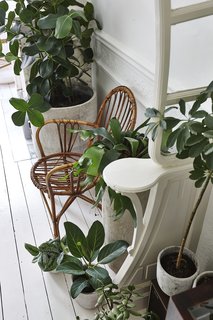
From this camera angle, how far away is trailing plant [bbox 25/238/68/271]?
1534mm

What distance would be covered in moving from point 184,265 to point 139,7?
4.05ft

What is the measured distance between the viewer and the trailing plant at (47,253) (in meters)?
1.53

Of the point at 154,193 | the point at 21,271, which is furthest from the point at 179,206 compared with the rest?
the point at 21,271

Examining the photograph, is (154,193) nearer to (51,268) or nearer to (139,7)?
(51,268)

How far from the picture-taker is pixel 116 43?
187 cm

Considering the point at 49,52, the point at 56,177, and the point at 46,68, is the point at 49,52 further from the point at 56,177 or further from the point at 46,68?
the point at 56,177

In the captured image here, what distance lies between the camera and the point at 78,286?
49.8 inches

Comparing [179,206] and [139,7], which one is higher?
[139,7]

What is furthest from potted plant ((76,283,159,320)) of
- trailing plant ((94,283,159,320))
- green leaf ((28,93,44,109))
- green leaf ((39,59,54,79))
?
green leaf ((39,59,54,79))

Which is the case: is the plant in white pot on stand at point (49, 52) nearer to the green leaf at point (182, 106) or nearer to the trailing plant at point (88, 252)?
the trailing plant at point (88, 252)

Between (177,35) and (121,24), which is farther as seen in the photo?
(121,24)

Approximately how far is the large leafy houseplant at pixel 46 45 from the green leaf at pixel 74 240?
0.63 meters

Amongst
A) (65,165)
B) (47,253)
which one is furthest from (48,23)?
(47,253)

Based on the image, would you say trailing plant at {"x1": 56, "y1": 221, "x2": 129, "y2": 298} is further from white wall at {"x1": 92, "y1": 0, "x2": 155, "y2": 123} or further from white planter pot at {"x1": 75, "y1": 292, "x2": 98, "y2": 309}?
white wall at {"x1": 92, "y1": 0, "x2": 155, "y2": 123}
